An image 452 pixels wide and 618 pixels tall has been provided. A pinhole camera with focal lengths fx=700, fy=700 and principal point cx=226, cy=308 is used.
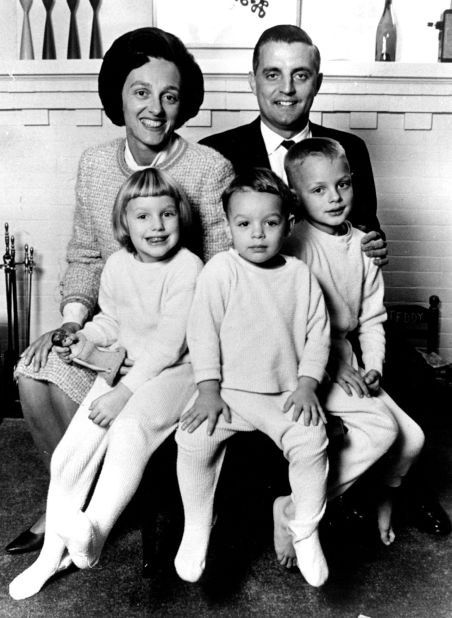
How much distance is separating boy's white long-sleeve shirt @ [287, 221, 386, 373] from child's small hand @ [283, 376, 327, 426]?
9.8 inches

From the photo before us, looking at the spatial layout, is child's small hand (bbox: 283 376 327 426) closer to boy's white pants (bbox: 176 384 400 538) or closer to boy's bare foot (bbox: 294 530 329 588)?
boy's white pants (bbox: 176 384 400 538)

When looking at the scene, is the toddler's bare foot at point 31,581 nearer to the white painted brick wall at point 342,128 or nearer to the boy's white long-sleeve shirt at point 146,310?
the boy's white long-sleeve shirt at point 146,310

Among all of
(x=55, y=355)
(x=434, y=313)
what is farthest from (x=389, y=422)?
(x=434, y=313)

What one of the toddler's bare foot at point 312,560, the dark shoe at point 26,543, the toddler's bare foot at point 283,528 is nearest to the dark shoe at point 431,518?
the toddler's bare foot at point 283,528

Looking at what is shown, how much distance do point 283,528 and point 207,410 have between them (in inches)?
15.1

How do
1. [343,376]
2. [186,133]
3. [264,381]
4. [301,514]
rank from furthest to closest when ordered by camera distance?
[186,133] → [343,376] → [264,381] → [301,514]

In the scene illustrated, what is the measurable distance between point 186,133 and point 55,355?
173cm

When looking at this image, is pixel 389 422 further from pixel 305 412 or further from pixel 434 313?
pixel 434 313

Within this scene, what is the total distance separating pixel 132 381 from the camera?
179 cm

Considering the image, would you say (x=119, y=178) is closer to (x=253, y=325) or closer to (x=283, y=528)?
(x=253, y=325)

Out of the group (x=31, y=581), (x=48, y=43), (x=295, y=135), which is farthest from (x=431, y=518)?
(x=48, y=43)

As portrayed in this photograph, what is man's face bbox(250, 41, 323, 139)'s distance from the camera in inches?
89.9

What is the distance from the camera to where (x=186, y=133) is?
3371mm

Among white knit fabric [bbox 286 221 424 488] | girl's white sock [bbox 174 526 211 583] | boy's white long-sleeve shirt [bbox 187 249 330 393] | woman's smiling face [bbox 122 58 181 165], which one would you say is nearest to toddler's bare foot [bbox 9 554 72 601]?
girl's white sock [bbox 174 526 211 583]
